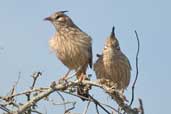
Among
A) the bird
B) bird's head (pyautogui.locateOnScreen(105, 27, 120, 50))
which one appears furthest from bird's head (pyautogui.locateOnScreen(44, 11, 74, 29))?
bird's head (pyautogui.locateOnScreen(105, 27, 120, 50))

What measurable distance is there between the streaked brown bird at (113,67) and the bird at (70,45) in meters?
0.30

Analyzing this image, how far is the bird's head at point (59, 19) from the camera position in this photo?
8656 millimetres

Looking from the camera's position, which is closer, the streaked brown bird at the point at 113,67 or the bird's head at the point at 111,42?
the streaked brown bird at the point at 113,67

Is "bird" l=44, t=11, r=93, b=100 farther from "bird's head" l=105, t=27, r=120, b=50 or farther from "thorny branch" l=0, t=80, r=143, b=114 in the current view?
"thorny branch" l=0, t=80, r=143, b=114

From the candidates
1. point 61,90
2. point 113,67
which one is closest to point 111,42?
point 113,67

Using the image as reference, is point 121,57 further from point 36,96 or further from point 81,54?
point 36,96

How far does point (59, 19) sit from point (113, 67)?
1333mm

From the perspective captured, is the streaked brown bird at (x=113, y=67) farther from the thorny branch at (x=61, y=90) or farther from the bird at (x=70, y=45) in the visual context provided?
the thorny branch at (x=61, y=90)

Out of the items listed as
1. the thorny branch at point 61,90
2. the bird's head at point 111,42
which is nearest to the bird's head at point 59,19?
the bird's head at point 111,42

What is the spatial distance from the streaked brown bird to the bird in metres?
0.30

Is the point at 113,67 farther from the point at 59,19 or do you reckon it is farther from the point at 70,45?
the point at 59,19

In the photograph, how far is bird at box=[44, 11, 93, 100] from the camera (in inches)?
331

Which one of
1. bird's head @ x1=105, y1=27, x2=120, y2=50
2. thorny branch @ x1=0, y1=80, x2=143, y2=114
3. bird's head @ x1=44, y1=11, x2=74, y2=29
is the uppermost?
bird's head @ x1=44, y1=11, x2=74, y2=29

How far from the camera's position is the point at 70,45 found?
27.7ft
